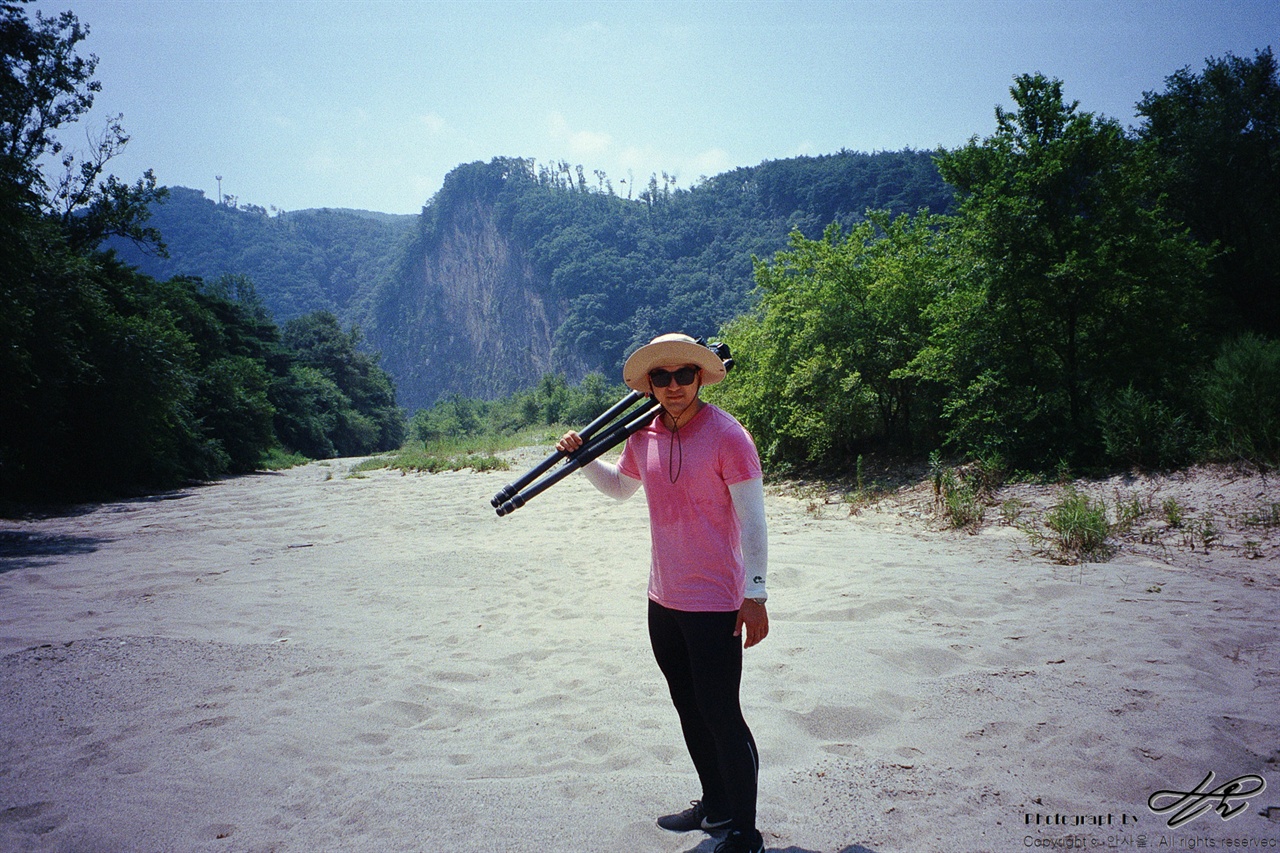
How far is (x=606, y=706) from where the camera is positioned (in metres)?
3.71

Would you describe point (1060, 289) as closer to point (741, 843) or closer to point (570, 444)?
point (570, 444)

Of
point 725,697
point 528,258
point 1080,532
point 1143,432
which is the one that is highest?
point 528,258

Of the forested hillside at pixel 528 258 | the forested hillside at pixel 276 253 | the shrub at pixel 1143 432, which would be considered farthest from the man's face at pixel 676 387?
the forested hillside at pixel 276 253

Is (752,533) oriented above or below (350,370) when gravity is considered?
below

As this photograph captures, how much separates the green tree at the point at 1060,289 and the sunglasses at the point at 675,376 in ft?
31.4

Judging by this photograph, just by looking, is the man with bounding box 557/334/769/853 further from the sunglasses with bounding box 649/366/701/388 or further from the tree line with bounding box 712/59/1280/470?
the tree line with bounding box 712/59/1280/470

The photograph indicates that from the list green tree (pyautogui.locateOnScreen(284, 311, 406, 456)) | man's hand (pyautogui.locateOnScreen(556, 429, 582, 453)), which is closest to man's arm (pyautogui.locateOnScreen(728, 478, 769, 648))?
man's hand (pyautogui.locateOnScreen(556, 429, 582, 453))

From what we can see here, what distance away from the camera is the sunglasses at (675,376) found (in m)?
2.34

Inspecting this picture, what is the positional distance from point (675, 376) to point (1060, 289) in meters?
10.2

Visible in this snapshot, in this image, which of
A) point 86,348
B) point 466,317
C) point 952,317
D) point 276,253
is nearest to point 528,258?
point 466,317

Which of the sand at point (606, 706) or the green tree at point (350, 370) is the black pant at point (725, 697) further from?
the green tree at point (350, 370)

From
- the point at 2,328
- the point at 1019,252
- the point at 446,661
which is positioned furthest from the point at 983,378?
the point at 2,328
